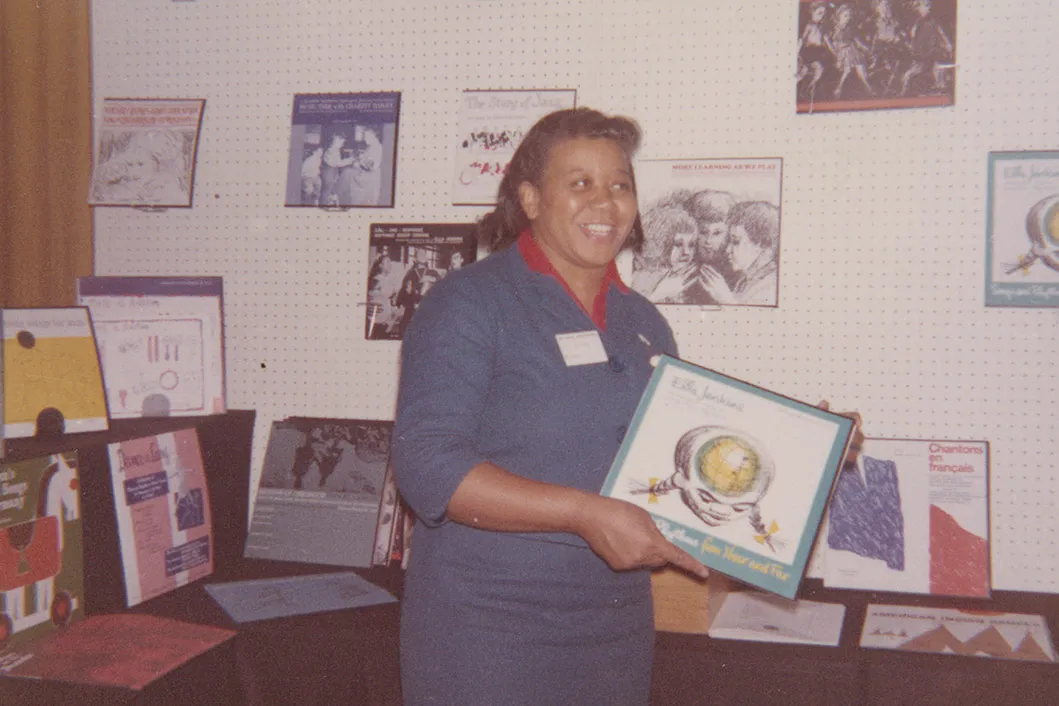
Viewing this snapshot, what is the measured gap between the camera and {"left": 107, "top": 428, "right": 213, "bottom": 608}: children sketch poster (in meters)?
2.03

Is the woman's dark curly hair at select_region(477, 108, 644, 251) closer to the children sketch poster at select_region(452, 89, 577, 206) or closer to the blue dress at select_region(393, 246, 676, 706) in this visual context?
the blue dress at select_region(393, 246, 676, 706)

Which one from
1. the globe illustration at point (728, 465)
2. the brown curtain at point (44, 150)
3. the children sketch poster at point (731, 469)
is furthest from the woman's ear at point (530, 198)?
the brown curtain at point (44, 150)

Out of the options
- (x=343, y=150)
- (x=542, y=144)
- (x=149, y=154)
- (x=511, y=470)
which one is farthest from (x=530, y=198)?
(x=149, y=154)

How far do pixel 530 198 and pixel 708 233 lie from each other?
0.73 m

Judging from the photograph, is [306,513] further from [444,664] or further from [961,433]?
[961,433]

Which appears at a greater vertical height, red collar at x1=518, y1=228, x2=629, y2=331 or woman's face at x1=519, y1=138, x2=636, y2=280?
woman's face at x1=519, y1=138, x2=636, y2=280

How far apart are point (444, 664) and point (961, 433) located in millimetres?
1456

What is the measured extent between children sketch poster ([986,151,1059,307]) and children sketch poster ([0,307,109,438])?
225cm

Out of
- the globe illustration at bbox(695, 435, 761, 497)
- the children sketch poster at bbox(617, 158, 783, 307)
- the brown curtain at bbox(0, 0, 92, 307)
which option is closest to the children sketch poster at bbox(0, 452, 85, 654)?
the brown curtain at bbox(0, 0, 92, 307)

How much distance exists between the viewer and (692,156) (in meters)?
2.32

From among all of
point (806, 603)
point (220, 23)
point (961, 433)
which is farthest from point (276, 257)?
point (961, 433)

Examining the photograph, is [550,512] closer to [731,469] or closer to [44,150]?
[731,469]

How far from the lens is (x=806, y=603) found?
206cm

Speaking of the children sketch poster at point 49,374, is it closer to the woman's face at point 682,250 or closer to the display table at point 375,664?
the display table at point 375,664
